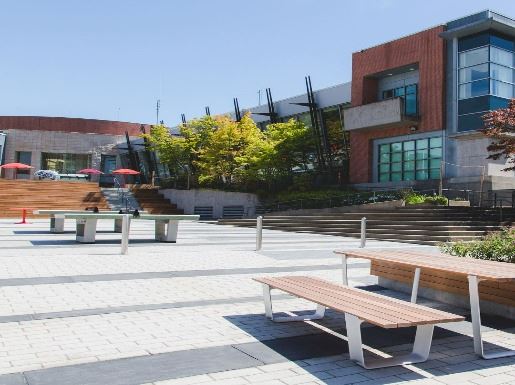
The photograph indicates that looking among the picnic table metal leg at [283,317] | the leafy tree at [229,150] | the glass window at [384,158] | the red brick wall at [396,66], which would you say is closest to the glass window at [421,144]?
the red brick wall at [396,66]

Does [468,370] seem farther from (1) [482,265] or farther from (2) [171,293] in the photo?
(2) [171,293]

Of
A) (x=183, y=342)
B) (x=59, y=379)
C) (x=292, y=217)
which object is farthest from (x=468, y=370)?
(x=292, y=217)

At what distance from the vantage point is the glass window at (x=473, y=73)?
96.9 feet

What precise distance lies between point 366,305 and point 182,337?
1994 millimetres

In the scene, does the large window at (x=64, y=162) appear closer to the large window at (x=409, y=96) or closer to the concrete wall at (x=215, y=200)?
the concrete wall at (x=215, y=200)

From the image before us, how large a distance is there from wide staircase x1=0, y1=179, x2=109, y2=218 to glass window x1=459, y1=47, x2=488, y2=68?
28548mm

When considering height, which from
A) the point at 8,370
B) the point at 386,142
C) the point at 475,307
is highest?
the point at 386,142

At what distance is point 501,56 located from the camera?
29.9m

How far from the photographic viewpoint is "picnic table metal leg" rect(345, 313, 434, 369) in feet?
14.9

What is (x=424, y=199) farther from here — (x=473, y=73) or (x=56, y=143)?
(x=56, y=143)

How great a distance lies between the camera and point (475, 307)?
5.15 metres

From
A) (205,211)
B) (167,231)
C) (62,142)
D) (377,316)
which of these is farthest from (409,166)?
(62,142)

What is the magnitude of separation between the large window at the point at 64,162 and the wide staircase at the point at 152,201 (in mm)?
18576

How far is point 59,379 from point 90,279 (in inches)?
203
